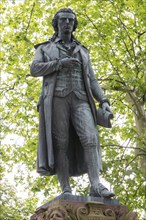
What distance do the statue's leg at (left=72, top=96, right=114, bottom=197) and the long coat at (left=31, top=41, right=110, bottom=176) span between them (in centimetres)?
12

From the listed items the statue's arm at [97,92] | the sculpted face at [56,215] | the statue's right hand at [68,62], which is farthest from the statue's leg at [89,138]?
the sculpted face at [56,215]

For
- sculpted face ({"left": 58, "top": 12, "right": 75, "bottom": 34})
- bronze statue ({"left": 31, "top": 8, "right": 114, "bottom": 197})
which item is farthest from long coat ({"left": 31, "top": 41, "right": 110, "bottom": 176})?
sculpted face ({"left": 58, "top": 12, "right": 75, "bottom": 34})

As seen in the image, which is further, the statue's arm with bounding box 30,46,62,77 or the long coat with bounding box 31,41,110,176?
the statue's arm with bounding box 30,46,62,77

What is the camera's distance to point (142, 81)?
17906 mm

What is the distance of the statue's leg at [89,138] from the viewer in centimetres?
778

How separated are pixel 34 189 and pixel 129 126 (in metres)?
3.84

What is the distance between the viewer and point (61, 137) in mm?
8031

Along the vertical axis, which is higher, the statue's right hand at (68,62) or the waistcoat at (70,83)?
the statue's right hand at (68,62)

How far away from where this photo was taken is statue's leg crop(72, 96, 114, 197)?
7.78 metres

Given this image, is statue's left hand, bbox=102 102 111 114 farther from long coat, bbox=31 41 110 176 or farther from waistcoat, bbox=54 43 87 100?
waistcoat, bbox=54 43 87 100

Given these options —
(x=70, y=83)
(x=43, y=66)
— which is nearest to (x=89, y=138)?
(x=70, y=83)

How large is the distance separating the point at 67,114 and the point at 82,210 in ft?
4.93

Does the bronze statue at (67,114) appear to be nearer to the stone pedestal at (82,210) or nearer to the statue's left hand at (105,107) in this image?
the statue's left hand at (105,107)

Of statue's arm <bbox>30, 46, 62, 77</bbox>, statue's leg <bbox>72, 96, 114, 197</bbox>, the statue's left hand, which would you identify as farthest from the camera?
the statue's left hand
